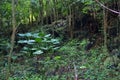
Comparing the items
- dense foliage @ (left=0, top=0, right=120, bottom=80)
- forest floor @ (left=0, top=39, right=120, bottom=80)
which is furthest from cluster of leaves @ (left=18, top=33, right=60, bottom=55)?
forest floor @ (left=0, top=39, right=120, bottom=80)

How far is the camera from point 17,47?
37.8 ft

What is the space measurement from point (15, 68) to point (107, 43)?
4.03 meters

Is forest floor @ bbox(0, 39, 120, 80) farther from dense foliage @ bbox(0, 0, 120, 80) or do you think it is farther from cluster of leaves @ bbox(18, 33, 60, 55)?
cluster of leaves @ bbox(18, 33, 60, 55)

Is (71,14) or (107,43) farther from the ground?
(71,14)

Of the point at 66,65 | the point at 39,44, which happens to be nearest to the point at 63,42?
the point at 39,44

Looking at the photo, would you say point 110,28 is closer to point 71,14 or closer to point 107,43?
point 107,43

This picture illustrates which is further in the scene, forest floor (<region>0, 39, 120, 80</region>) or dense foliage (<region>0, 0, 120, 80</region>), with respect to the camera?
dense foliage (<region>0, 0, 120, 80</region>)

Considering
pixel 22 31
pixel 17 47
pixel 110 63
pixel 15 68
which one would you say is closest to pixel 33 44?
pixel 17 47

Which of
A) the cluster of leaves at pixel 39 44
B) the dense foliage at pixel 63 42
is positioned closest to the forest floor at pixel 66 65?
the dense foliage at pixel 63 42

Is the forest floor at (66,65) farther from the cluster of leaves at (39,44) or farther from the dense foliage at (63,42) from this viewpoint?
the cluster of leaves at (39,44)

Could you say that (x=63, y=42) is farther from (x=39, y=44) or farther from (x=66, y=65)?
(x=66, y=65)

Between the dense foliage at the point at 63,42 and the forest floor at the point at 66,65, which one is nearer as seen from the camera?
the forest floor at the point at 66,65

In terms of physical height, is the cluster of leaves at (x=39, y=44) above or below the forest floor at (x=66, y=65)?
above

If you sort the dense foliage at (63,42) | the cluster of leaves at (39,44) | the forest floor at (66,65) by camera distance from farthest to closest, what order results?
the cluster of leaves at (39,44)
the dense foliage at (63,42)
the forest floor at (66,65)
